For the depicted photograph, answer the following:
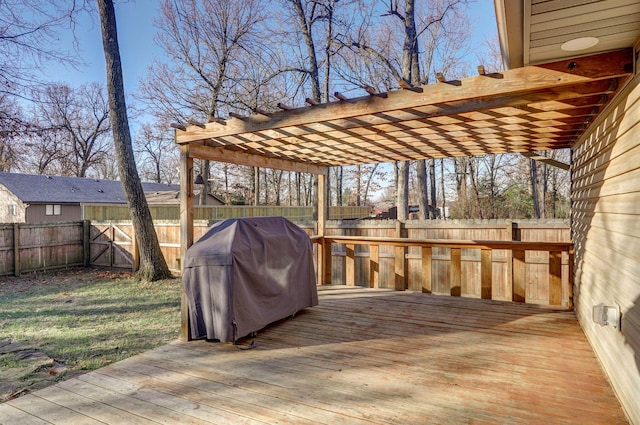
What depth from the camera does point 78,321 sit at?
5.06 m

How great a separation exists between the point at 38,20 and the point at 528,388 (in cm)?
1037

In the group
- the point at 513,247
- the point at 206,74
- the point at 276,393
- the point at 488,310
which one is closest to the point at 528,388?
the point at 276,393

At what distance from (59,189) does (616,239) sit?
2237 cm

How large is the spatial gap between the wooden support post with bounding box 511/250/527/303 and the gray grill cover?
9.66ft

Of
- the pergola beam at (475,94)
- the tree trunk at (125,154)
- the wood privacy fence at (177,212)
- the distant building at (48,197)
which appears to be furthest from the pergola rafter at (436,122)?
the distant building at (48,197)

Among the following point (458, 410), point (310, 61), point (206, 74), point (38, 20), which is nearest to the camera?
point (458, 410)

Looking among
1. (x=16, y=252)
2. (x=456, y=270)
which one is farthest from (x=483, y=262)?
(x=16, y=252)

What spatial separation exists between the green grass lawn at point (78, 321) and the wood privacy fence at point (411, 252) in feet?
3.88

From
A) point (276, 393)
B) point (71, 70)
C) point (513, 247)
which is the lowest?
point (276, 393)

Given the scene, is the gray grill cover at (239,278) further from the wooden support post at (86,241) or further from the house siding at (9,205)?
the house siding at (9,205)

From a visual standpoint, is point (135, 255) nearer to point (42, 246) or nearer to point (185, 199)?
point (42, 246)

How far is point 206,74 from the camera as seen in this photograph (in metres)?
12.3

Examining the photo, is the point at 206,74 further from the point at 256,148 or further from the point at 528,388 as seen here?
the point at 528,388

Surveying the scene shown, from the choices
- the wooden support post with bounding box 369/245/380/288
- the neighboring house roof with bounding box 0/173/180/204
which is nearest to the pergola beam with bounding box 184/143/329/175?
the wooden support post with bounding box 369/245/380/288
